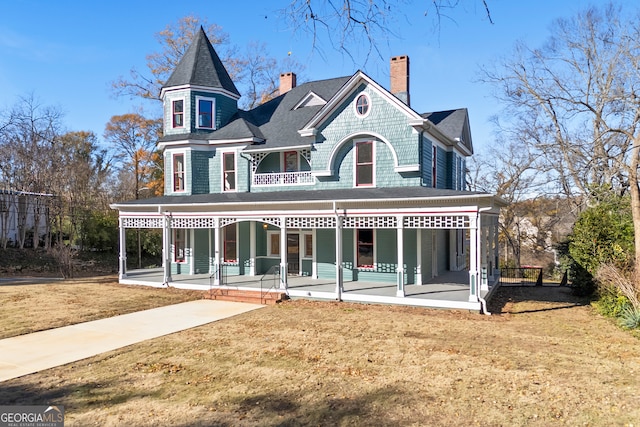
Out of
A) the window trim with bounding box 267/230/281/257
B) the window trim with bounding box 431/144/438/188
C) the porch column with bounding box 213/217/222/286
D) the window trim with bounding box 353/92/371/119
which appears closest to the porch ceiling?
the porch column with bounding box 213/217/222/286

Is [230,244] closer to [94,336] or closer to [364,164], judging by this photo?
[364,164]

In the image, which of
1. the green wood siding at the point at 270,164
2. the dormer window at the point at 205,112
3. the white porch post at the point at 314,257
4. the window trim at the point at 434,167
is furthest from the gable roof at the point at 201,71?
the window trim at the point at 434,167

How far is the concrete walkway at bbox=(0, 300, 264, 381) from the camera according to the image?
823 cm

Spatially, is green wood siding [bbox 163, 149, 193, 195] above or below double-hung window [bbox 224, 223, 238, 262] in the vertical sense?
above

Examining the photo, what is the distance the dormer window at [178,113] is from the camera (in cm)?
2117

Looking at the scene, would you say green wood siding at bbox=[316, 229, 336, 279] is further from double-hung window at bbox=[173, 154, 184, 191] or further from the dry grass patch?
double-hung window at bbox=[173, 154, 184, 191]

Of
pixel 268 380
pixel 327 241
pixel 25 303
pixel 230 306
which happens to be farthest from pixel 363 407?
pixel 25 303

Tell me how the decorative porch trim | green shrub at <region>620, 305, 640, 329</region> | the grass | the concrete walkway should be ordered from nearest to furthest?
1. the grass
2. the concrete walkway
3. green shrub at <region>620, 305, 640, 329</region>
4. the decorative porch trim

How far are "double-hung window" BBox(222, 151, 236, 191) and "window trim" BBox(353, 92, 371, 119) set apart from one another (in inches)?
269

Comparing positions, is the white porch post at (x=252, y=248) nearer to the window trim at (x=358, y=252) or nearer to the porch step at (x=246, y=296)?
the porch step at (x=246, y=296)

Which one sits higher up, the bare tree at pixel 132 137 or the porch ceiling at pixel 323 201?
the bare tree at pixel 132 137

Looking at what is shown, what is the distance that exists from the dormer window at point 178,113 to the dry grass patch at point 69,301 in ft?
28.0

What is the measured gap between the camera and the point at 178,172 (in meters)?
21.0

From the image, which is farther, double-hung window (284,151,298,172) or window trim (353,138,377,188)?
double-hung window (284,151,298,172)
